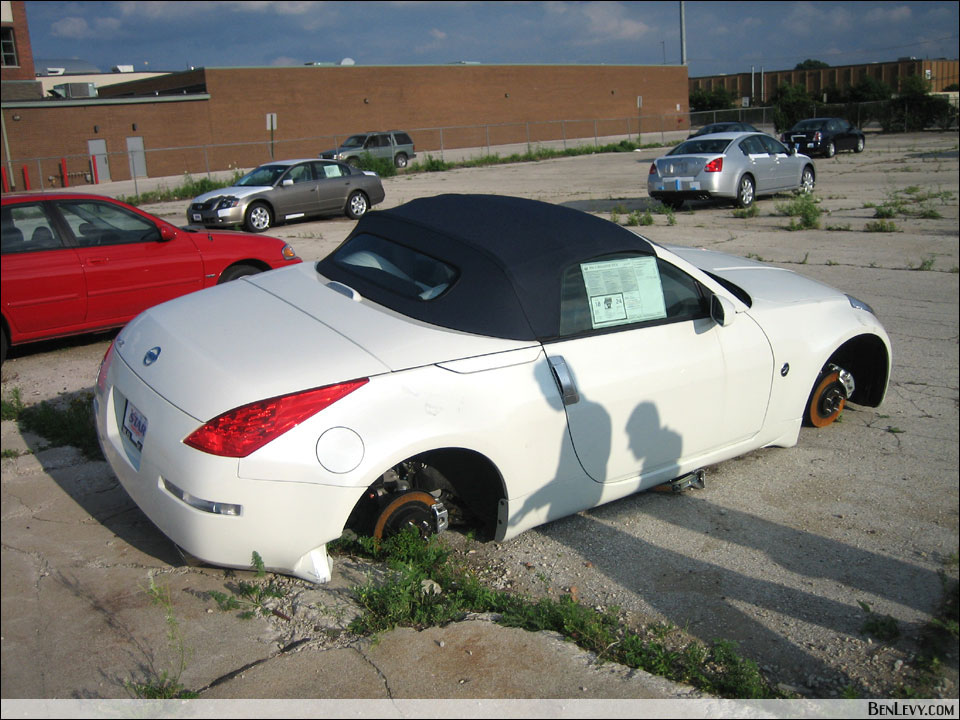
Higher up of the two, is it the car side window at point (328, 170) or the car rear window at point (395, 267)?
the car side window at point (328, 170)

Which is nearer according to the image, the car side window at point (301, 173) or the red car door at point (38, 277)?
the red car door at point (38, 277)

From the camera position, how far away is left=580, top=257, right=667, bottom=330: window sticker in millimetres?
4371

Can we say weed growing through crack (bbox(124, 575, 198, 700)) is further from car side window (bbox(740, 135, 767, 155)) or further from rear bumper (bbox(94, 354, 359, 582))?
car side window (bbox(740, 135, 767, 155))

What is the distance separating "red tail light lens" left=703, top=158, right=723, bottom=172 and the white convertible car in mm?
13649

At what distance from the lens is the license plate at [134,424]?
3.71 meters

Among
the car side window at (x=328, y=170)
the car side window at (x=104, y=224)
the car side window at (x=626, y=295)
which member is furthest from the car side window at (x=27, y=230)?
the car side window at (x=328, y=170)

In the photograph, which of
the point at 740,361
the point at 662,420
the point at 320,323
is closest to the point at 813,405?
the point at 740,361

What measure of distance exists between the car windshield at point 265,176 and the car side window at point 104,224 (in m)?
10.8

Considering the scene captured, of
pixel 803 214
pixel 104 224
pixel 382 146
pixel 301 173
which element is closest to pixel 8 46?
pixel 382 146

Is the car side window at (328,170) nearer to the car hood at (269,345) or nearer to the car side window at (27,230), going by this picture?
the car side window at (27,230)

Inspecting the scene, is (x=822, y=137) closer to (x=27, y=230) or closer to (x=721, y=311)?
(x=27, y=230)

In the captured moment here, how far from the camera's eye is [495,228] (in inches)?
176

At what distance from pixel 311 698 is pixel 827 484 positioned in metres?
3.44

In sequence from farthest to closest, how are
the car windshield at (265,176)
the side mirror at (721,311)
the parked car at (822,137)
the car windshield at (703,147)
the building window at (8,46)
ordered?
1. the building window at (8,46)
2. the parked car at (822,137)
3. the car windshield at (703,147)
4. the car windshield at (265,176)
5. the side mirror at (721,311)
